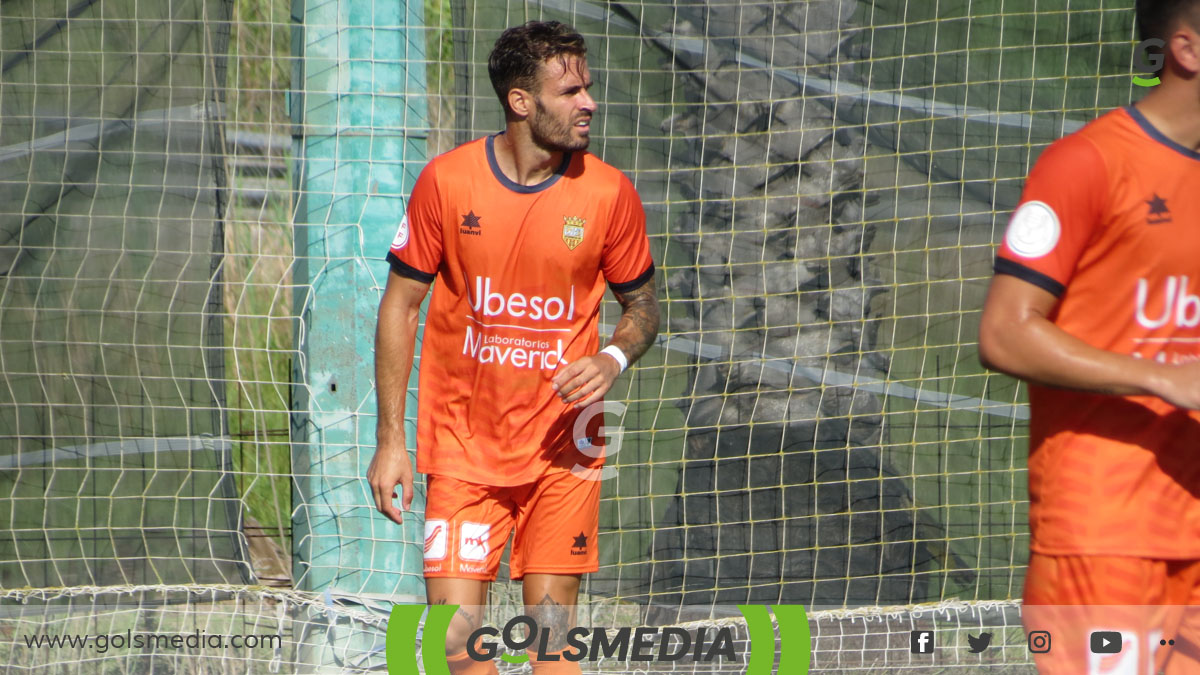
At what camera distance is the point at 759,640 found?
4.21 m

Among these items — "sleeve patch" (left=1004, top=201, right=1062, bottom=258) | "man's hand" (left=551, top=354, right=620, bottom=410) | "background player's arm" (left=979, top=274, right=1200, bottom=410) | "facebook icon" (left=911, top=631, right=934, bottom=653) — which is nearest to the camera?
"background player's arm" (left=979, top=274, right=1200, bottom=410)

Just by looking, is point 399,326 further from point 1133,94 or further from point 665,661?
point 1133,94

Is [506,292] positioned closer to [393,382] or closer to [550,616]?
[393,382]

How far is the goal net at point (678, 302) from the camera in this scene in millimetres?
4660

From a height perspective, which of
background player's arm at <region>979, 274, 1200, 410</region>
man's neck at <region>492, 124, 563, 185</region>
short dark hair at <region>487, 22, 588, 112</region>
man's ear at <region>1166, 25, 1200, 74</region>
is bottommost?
background player's arm at <region>979, 274, 1200, 410</region>

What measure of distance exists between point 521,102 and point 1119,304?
1.77m

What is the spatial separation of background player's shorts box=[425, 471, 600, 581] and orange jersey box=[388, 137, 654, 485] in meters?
0.06

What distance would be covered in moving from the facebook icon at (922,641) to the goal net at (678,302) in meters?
0.07

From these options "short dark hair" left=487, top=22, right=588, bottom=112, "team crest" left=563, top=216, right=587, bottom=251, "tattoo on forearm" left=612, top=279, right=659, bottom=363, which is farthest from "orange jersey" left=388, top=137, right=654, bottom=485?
→ "short dark hair" left=487, top=22, right=588, bottom=112

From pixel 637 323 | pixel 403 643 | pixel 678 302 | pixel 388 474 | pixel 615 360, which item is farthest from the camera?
pixel 678 302

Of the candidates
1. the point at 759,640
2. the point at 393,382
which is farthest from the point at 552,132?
the point at 759,640

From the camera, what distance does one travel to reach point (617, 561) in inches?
190

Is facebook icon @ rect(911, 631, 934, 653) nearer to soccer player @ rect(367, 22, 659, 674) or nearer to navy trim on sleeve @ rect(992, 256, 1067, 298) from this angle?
soccer player @ rect(367, 22, 659, 674)

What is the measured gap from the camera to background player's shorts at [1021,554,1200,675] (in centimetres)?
208
